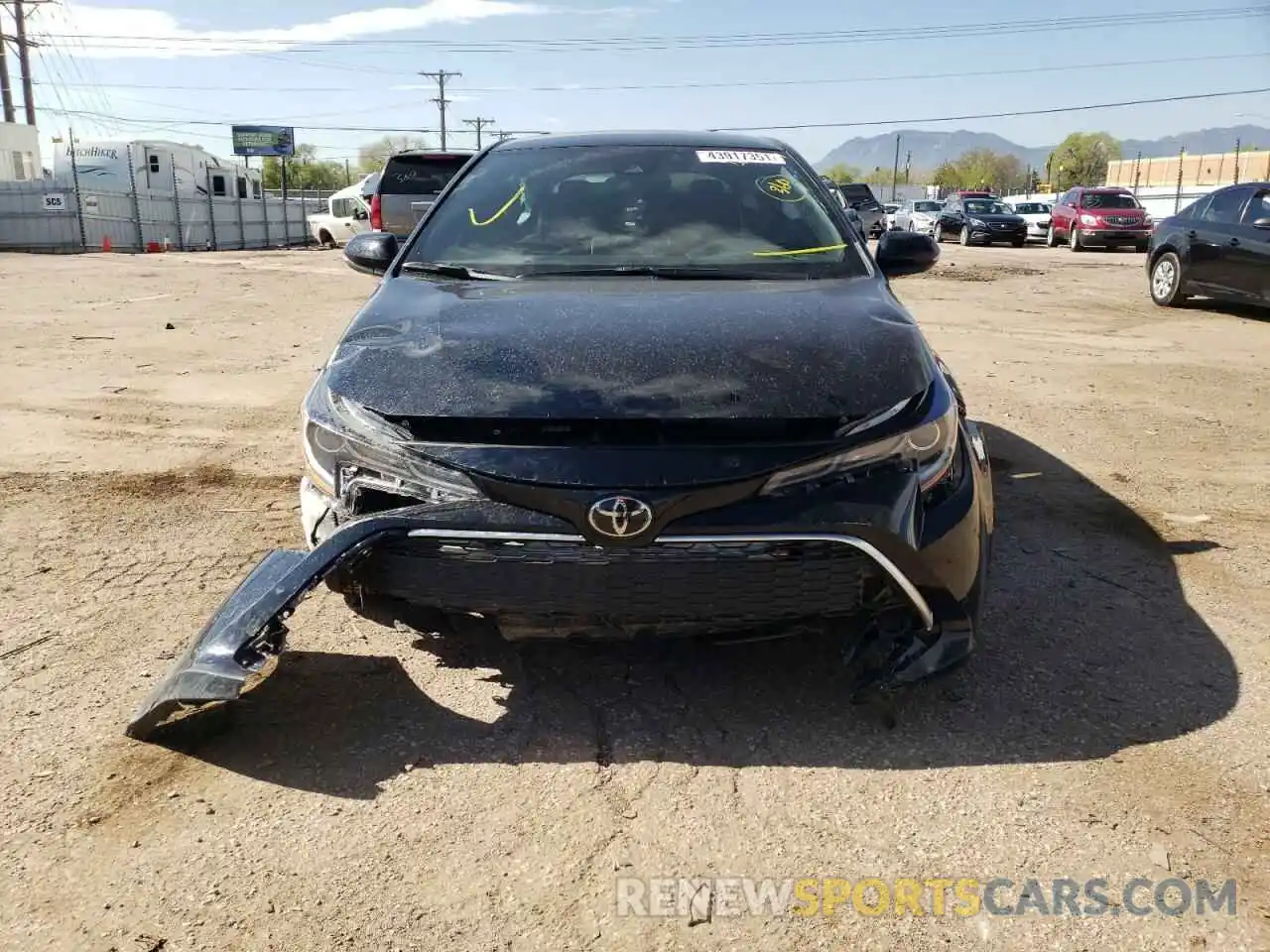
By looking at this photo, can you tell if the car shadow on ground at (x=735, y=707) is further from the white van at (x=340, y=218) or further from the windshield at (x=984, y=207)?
the windshield at (x=984, y=207)

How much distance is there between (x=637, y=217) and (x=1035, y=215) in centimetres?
3157

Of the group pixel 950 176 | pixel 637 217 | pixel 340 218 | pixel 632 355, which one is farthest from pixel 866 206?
pixel 950 176

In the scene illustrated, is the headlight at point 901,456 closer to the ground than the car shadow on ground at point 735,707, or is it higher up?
higher up

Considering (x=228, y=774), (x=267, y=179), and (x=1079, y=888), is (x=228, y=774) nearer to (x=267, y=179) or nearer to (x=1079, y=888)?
(x=1079, y=888)

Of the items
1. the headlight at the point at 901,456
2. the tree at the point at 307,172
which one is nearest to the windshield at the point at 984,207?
the headlight at the point at 901,456

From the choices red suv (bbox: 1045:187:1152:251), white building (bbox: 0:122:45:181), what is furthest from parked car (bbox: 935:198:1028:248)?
white building (bbox: 0:122:45:181)

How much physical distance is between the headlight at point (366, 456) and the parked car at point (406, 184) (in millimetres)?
12904

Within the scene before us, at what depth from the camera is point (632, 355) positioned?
276 centimetres

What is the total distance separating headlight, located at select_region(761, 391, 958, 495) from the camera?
2531 millimetres

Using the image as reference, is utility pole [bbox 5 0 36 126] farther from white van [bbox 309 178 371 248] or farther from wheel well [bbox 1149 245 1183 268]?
wheel well [bbox 1149 245 1183 268]

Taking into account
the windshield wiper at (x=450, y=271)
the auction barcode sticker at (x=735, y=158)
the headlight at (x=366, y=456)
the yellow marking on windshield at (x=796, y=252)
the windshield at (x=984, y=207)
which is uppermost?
the auction barcode sticker at (x=735, y=158)

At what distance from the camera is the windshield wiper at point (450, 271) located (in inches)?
140

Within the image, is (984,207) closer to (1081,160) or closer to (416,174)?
(416,174)

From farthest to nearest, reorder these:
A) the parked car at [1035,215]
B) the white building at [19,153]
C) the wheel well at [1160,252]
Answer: the white building at [19,153] < the parked car at [1035,215] < the wheel well at [1160,252]
